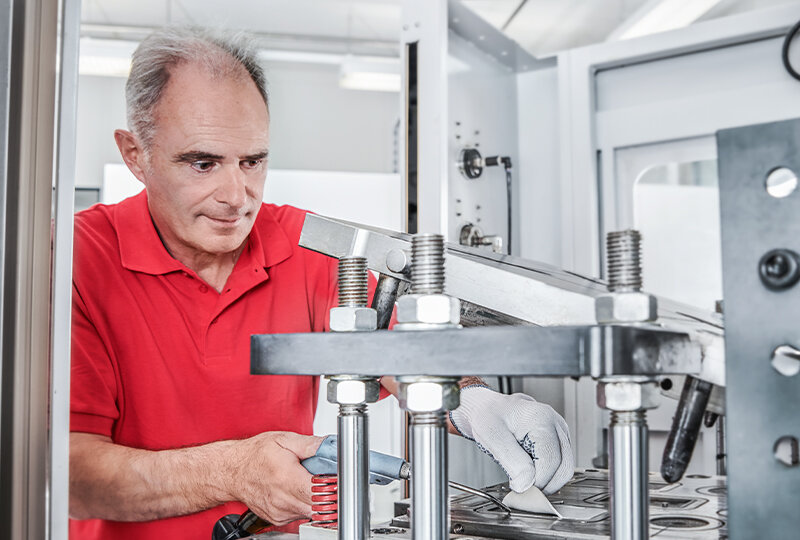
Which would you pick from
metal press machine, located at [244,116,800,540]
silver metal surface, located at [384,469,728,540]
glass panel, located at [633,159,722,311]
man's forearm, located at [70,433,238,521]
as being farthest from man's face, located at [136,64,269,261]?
glass panel, located at [633,159,722,311]

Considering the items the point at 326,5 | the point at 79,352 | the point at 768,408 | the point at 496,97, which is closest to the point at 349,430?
the point at 768,408

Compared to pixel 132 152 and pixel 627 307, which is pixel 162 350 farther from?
pixel 627 307

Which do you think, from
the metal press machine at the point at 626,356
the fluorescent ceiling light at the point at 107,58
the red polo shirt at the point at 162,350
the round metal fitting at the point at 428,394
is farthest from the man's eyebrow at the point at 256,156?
the round metal fitting at the point at 428,394

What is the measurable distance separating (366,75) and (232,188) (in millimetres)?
738

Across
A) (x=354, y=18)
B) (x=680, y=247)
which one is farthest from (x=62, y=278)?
(x=354, y=18)

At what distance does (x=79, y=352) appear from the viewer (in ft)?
3.26

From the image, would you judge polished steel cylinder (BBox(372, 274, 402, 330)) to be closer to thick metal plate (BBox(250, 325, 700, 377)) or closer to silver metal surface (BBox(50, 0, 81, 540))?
thick metal plate (BBox(250, 325, 700, 377))

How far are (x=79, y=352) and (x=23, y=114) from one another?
43cm

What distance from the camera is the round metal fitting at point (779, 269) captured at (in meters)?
0.43

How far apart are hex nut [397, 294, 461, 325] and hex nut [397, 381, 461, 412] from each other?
1.7 inches

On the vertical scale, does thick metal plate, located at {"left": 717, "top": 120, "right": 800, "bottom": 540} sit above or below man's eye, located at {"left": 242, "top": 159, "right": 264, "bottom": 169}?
below

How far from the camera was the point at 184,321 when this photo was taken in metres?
1.13

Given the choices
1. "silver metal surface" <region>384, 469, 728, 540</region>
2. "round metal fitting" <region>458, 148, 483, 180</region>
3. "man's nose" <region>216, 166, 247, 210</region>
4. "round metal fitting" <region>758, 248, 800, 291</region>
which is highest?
"round metal fitting" <region>458, 148, 483, 180</region>

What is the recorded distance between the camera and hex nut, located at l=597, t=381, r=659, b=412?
0.45 meters
